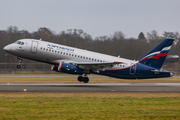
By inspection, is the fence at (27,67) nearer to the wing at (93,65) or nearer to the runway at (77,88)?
the wing at (93,65)

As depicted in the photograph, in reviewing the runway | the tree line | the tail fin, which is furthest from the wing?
the tree line

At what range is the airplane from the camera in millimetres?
28141

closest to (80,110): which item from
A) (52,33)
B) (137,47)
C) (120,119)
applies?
(120,119)

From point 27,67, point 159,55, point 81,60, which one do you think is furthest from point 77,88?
point 27,67

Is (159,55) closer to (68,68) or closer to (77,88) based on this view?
(68,68)

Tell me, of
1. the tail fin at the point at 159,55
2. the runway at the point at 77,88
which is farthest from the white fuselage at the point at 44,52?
the tail fin at the point at 159,55

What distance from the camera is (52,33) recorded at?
78.1 meters

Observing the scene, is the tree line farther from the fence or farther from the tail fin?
the tail fin

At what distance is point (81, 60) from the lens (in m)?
29.6

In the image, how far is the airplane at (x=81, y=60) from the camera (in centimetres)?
2814

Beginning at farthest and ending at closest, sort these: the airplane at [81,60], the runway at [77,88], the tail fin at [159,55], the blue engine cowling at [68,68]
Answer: the tail fin at [159,55]
the airplane at [81,60]
the blue engine cowling at [68,68]
the runway at [77,88]

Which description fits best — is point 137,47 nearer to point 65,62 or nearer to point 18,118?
point 65,62

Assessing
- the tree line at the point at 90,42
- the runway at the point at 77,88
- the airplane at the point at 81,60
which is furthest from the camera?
the tree line at the point at 90,42

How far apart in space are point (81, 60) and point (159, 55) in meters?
10.4
